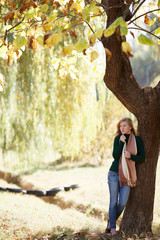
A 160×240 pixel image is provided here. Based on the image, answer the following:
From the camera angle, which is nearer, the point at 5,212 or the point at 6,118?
the point at 5,212

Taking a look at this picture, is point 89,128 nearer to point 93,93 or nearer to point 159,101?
point 93,93

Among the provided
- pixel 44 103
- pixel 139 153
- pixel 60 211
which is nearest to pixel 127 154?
pixel 139 153

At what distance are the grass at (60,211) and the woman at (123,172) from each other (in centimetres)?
41

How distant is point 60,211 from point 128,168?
2703 millimetres

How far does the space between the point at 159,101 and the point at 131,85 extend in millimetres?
435

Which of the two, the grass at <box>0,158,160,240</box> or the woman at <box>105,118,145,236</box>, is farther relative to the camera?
the grass at <box>0,158,160,240</box>

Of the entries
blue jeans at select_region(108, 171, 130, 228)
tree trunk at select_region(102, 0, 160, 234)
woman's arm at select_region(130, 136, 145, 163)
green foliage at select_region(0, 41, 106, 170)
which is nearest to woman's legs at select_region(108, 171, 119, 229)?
blue jeans at select_region(108, 171, 130, 228)

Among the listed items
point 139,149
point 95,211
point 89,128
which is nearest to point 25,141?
point 89,128

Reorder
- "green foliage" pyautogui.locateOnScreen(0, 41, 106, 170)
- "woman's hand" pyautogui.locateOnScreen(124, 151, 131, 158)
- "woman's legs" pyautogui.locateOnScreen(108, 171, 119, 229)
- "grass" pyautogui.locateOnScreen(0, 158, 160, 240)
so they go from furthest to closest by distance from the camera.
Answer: "green foliage" pyautogui.locateOnScreen(0, 41, 106, 170) → "grass" pyautogui.locateOnScreen(0, 158, 160, 240) → "woman's legs" pyautogui.locateOnScreen(108, 171, 119, 229) → "woman's hand" pyautogui.locateOnScreen(124, 151, 131, 158)

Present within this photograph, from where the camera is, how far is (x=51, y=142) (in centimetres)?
843

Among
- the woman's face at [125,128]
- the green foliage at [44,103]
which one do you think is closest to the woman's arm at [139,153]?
the woman's face at [125,128]

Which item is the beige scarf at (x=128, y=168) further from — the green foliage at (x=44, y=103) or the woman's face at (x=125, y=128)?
the green foliage at (x=44, y=103)

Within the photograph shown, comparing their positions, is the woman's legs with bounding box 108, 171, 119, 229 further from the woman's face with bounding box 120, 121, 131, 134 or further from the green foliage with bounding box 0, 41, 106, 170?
the green foliage with bounding box 0, 41, 106, 170

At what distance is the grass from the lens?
14.4 ft
